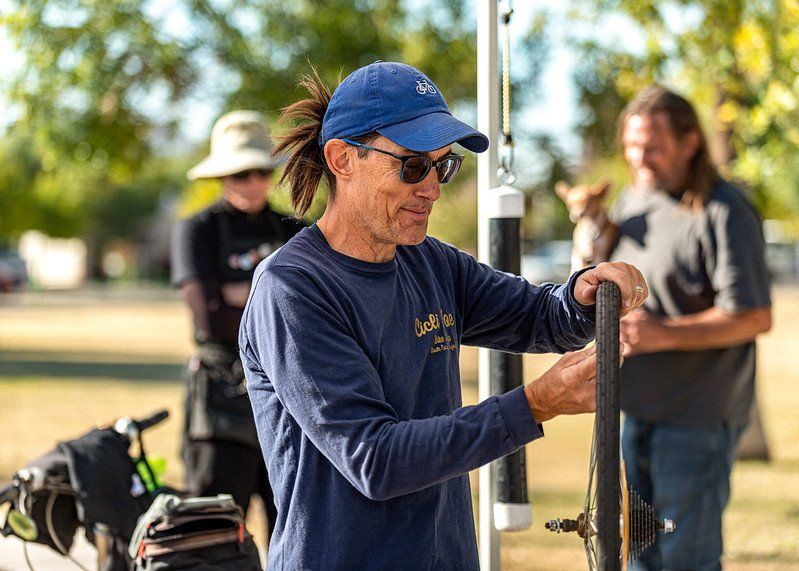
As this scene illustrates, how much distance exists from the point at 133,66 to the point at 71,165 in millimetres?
1088

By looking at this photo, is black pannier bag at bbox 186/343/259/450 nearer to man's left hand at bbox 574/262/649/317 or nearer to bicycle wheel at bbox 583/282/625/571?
man's left hand at bbox 574/262/649/317

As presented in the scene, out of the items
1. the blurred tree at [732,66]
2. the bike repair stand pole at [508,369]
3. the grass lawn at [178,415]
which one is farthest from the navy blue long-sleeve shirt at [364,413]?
the blurred tree at [732,66]

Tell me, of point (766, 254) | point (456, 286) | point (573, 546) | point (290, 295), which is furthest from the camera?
point (573, 546)

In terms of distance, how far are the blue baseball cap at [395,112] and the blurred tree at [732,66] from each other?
5626 mm

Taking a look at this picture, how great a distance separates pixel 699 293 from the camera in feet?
14.2

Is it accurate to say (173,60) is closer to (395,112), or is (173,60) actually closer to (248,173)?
(248,173)

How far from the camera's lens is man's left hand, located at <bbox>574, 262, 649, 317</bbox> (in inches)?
99.9

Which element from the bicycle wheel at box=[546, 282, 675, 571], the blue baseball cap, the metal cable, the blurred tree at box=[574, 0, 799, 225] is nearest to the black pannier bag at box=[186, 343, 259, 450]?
the metal cable

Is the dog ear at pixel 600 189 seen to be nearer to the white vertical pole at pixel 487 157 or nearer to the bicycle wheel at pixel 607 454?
the white vertical pole at pixel 487 157

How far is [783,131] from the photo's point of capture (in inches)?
347

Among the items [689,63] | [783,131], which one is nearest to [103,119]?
[689,63]

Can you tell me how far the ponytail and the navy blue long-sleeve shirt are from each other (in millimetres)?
153

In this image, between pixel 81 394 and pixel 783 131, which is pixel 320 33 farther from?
pixel 81 394

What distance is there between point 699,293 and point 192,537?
203 centimetres
